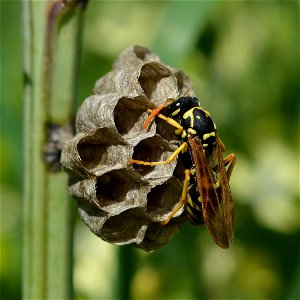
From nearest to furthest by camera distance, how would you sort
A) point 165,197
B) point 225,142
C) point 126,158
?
point 126,158 → point 165,197 → point 225,142

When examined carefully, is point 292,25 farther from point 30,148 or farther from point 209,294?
point 30,148

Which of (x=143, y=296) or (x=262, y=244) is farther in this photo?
(x=262, y=244)

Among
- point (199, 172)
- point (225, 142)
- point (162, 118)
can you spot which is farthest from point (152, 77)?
point (225, 142)

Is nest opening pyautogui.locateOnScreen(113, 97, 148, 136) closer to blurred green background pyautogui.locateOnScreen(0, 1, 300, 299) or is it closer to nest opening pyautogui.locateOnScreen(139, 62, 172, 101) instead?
nest opening pyautogui.locateOnScreen(139, 62, 172, 101)

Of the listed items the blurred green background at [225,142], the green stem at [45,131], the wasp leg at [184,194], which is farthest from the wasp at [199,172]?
the blurred green background at [225,142]

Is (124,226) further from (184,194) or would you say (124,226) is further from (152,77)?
(152,77)

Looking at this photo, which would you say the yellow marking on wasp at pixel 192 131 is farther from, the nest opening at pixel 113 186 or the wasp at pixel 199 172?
the nest opening at pixel 113 186

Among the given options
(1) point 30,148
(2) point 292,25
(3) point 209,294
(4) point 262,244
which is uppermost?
(2) point 292,25

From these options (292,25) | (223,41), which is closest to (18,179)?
(223,41)
